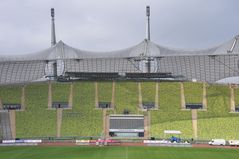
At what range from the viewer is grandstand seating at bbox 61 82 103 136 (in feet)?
213

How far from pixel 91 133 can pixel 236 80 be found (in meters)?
36.7

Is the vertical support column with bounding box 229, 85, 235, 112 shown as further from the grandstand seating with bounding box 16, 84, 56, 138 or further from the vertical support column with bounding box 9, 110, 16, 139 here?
the vertical support column with bounding box 9, 110, 16, 139

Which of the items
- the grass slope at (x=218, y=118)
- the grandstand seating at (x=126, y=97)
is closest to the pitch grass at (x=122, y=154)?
the grass slope at (x=218, y=118)

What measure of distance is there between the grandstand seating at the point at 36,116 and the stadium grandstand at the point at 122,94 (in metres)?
0.13

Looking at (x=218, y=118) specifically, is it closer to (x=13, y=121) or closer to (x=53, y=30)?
(x=13, y=121)

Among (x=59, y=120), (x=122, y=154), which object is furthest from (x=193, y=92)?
(x=122, y=154)

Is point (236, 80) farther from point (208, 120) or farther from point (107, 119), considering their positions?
point (107, 119)

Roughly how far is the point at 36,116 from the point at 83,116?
798cm

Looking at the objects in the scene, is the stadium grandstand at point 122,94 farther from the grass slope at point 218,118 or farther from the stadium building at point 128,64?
the stadium building at point 128,64

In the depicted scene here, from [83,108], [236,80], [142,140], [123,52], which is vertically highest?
[123,52]

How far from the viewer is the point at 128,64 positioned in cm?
8631

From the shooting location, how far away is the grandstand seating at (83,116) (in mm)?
65000

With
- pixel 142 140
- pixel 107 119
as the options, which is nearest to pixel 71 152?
pixel 142 140

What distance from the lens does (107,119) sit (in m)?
68.6
